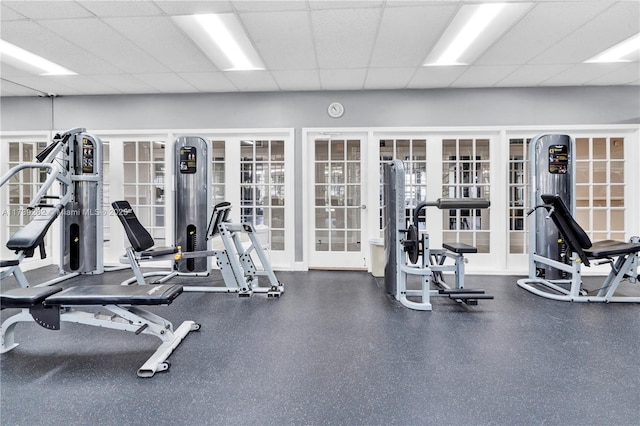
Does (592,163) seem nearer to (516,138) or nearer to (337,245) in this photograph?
(516,138)

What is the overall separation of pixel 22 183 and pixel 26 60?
2.41 m

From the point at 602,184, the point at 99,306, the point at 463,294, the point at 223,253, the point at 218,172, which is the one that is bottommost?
the point at 463,294

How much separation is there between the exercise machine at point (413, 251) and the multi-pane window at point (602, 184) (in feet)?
9.34

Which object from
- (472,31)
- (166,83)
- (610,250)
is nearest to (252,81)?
(166,83)

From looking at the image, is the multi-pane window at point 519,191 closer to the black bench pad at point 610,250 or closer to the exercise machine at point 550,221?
the exercise machine at point 550,221

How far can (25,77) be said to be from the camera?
4273mm

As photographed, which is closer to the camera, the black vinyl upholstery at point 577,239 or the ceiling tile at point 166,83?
the black vinyl upholstery at point 577,239

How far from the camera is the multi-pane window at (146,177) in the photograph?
4984 millimetres

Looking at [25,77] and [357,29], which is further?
[25,77]

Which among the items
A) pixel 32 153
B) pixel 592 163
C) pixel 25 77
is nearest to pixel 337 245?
pixel 592 163

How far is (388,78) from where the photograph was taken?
13.9 ft

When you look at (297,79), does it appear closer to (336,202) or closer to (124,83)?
(336,202)

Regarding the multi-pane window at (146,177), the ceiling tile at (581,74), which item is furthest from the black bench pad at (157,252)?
the ceiling tile at (581,74)

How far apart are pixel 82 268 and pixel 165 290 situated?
3.09 meters
